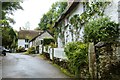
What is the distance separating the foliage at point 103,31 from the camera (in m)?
11.7

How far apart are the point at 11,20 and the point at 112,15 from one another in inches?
843

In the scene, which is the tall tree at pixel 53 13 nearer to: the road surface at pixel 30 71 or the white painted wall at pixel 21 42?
the white painted wall at pixel 21 42

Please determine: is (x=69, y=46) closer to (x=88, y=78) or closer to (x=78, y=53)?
(x=78, y=53)

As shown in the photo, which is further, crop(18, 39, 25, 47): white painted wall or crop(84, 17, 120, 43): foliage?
crop(18, 39, 25, 47): white painted wall

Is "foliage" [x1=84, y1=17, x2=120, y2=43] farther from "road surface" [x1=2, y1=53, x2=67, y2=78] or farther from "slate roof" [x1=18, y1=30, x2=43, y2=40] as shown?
"slate roof" [x1=18, y1=30, x2=43, y2=40]

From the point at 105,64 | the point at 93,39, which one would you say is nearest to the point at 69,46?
the point at 93,39

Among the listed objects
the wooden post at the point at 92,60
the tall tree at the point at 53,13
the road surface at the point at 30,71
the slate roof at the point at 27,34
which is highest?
the tall tree at the point at 53,13

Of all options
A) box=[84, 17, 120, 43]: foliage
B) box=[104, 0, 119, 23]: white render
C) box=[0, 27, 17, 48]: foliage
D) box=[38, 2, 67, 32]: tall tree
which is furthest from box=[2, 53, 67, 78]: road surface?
box=[38, 2, 67, 32]: tall tree

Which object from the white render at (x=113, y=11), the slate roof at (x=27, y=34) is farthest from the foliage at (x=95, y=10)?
the slate roof at (x=27, y=34)

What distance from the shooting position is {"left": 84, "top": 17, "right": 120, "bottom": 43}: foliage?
11664 mm

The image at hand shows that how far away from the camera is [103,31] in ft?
38.6

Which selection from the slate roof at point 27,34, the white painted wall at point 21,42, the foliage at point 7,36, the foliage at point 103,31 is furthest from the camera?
the slate roof at point 27,34

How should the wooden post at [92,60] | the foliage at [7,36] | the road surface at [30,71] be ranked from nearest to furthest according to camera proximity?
1. the wooden post at [92,60]
2. the road surface at [30,71]
3. the foliage at [7,36]

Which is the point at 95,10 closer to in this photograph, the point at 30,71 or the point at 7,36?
the point at 30,71
